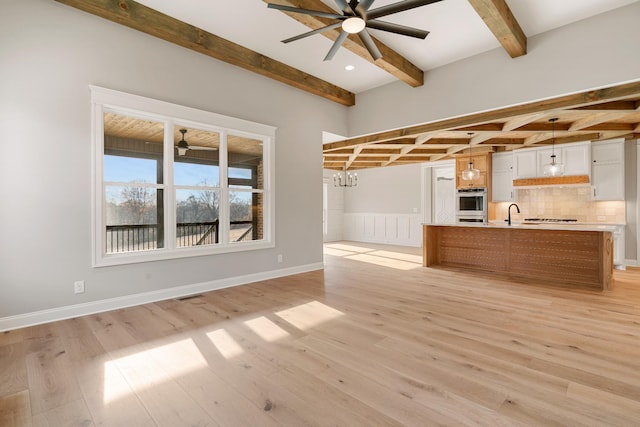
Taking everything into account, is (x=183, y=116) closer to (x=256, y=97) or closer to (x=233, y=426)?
(x=256, y=97)

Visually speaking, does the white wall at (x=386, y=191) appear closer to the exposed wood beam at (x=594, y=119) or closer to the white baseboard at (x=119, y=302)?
the exposed wood beam at (x=594, y=119)

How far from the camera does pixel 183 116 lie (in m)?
4.06

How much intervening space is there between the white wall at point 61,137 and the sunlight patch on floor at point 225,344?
148cm

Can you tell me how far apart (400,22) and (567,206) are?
Result: 604 centimetres

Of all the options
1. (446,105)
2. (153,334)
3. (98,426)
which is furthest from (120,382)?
(446,105)

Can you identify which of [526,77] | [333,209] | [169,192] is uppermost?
[526,77]

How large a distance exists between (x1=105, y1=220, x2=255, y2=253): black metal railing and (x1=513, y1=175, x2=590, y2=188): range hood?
648 cm

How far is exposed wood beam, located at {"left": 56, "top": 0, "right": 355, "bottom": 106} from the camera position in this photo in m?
3.34

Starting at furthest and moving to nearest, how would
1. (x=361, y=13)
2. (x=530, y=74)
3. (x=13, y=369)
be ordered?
(x=530, y=74), (x=361, y=13), (x=13, y=369)

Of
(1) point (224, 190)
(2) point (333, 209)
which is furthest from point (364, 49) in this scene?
(2) point (333, 209)

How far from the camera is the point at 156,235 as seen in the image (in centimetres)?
392

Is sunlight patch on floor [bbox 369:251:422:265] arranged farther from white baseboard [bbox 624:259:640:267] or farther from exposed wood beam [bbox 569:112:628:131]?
white baseboard [bbox 624:259:640:267]

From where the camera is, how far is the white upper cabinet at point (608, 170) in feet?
20.5

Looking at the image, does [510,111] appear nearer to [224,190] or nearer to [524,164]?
[524,164]
